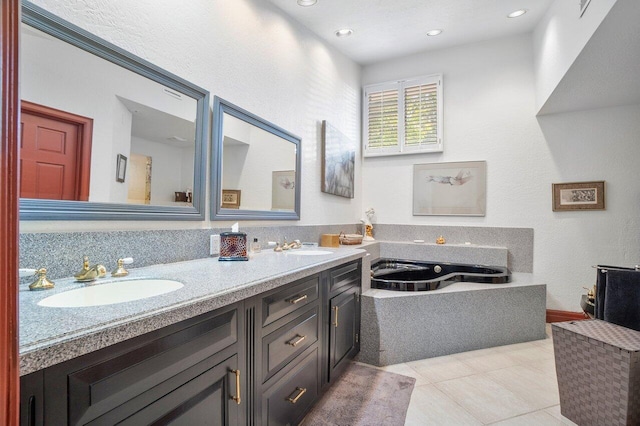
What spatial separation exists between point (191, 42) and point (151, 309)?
1.62m

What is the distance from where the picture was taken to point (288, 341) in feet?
4.84

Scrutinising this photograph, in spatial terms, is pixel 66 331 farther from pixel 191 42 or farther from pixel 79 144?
pixel 191 42

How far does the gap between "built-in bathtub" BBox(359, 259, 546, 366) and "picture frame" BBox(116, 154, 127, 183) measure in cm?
188

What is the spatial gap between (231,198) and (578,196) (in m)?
3.56

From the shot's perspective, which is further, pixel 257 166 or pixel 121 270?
pixel 257 166

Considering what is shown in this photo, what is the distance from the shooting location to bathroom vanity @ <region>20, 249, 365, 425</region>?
25.6 inches

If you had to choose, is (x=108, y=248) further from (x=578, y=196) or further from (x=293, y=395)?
(x=578, y=196)

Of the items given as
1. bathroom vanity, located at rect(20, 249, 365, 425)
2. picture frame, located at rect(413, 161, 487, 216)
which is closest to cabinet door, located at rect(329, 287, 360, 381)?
bathroom vanity, located at rect(20, 249, 365, 425)

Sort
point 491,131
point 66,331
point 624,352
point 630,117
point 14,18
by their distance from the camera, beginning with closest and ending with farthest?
point 14,18
point 66,331
point 624,352
point 630,117
point 491,131


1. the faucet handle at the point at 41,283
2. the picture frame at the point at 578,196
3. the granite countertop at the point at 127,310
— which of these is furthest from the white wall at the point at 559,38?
the faucet handle at the point at 41,283

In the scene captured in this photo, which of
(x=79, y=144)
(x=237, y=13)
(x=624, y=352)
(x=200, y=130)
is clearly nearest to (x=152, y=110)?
(x=200, y=130)

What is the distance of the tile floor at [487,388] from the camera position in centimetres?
188

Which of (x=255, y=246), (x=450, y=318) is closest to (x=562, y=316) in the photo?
(x=450, y=318)

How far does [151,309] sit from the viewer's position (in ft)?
2.71
